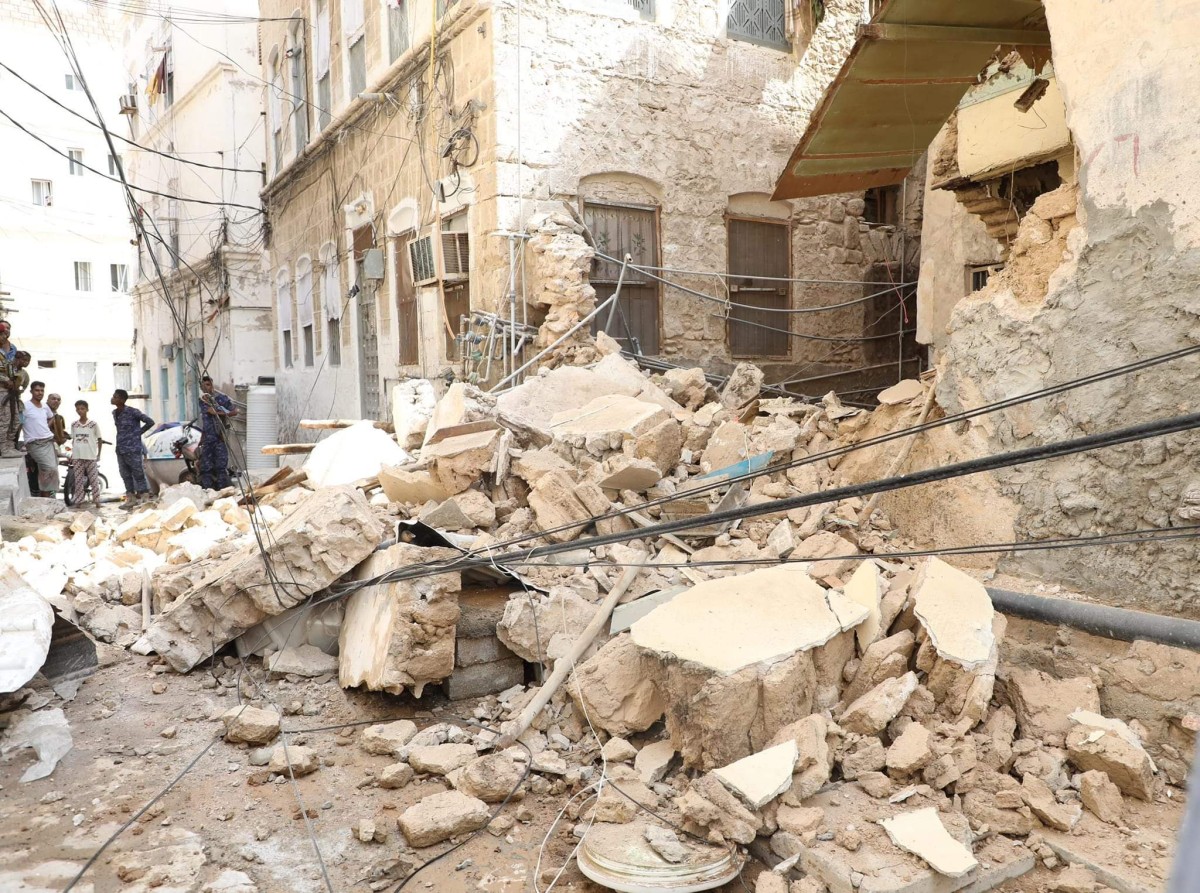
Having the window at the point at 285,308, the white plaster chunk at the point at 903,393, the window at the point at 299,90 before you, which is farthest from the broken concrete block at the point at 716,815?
the window at the point at 285,308

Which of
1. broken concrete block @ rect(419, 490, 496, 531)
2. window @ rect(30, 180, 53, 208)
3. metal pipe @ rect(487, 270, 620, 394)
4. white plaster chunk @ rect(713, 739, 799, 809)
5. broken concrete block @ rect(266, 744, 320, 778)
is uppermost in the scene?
window @ rect(30, 180, 53, 208)

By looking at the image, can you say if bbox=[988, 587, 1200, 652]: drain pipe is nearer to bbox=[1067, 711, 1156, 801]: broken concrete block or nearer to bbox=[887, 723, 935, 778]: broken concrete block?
bbox=[1067, 711, 1156, 801]: broken concrete block

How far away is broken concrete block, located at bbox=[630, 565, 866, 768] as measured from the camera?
381cm

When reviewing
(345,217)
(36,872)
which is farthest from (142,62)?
(36,872)

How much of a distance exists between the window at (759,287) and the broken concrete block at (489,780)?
26.5ft

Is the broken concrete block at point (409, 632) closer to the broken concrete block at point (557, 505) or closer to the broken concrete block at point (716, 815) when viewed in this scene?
the broken concrete block at point (557, 505)

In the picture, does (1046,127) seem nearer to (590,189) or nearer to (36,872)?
(590,189)

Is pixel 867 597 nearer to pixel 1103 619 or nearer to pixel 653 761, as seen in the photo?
pixel 1103 619

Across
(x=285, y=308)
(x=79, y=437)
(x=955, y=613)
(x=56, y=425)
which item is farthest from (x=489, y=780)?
(x=285, y=308)

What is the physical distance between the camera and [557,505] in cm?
595

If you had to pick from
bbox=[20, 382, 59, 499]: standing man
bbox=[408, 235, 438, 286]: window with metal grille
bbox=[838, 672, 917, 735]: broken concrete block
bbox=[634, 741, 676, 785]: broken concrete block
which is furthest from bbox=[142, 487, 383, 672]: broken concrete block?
bbox=[20, 382, 59, 499]: standing man

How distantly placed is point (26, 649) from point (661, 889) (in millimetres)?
3837

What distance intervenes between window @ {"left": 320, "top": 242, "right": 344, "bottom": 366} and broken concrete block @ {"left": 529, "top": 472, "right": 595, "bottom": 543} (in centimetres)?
986

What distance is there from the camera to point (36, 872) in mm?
3613
